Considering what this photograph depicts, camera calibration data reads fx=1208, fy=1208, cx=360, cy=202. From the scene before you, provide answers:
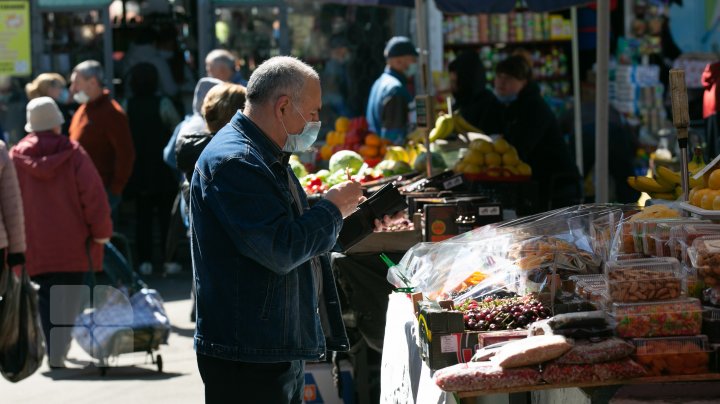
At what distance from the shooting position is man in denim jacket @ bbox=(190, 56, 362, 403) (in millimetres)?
3639

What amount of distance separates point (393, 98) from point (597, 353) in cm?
661

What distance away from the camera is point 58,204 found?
814 centimetres

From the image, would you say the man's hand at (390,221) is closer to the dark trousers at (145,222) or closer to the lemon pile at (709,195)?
the lemon pile at (709,195)

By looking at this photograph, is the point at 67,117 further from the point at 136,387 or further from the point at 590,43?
the point at 590,43

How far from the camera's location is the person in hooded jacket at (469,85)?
32.1ft

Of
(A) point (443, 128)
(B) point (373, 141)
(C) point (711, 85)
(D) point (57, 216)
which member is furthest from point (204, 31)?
(C) point (711, 85)

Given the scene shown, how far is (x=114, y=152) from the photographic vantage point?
1041 cm

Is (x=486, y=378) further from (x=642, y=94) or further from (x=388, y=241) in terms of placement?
(x=642, y=94)

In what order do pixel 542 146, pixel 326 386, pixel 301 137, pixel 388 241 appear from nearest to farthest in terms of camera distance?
pixel 301 137, pixel 388 241, pixel 326 386, pixel 542 146

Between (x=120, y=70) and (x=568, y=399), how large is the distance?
1028cm

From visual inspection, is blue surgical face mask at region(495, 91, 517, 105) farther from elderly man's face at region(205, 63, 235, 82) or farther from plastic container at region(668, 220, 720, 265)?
plastic container at region(668, 220, 720, 265)

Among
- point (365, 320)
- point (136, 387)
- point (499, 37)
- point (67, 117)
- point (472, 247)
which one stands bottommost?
point (136, 387)

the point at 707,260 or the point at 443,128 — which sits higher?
the point at 443,128

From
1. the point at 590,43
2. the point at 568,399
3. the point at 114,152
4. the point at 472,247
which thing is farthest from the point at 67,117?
the point at 568,399
